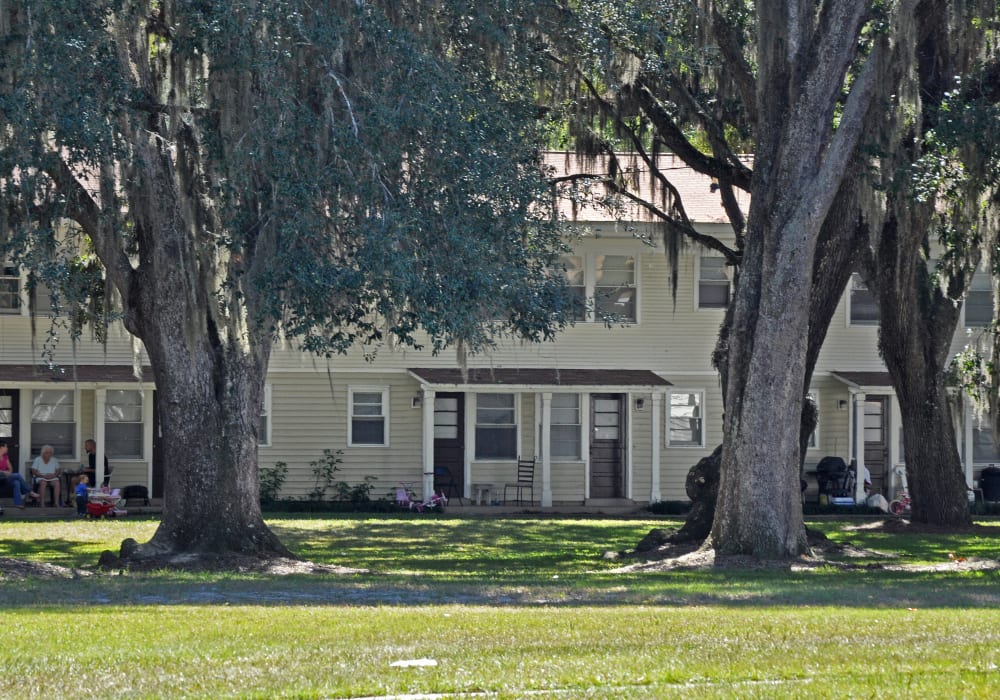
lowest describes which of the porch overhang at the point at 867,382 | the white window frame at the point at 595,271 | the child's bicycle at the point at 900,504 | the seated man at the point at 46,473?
the child's bicycle at the point at 900,504

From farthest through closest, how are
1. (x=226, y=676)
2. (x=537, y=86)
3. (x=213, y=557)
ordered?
1. (x=537, y=86)
2. (x=213, y=557)
3. (x=226, y=676)

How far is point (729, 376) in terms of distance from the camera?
16.3 meters

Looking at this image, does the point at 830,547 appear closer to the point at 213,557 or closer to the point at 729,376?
the point at 729,376

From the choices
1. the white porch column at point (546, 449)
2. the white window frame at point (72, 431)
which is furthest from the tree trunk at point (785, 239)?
the white window frame at point (72, 431)

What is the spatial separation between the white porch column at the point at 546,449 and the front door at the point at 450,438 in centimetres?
175

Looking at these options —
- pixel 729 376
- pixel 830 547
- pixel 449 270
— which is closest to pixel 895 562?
pixel 830 547

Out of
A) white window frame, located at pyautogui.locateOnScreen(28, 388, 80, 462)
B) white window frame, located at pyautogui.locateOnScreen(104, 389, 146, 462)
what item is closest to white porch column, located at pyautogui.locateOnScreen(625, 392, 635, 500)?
white window frame, located at pyautogui.locateOnScreen(104, 389, 146, 462)

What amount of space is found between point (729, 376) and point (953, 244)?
3.93 metres

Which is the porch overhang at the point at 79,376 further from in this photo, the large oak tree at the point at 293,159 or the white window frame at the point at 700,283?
the large oak tree at the point at 293,159

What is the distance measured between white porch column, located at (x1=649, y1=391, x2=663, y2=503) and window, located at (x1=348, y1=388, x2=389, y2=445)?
5.49 meters

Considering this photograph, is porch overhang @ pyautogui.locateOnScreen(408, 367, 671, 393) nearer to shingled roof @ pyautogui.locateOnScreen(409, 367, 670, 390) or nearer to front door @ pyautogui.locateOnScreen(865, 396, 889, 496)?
shingled roof @ pyautogui.locateOnScreen(409, 367, 670, 390)

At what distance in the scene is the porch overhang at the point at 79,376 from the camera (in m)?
25.6

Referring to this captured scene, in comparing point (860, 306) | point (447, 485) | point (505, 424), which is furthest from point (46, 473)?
point (860, 306)

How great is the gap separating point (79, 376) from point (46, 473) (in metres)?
1.97
